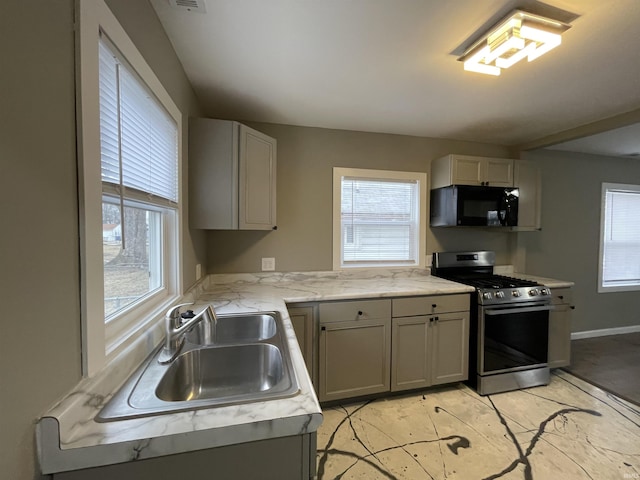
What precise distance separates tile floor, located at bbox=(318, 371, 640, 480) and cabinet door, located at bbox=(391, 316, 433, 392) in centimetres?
15

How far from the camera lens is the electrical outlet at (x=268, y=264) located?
265 centimetres

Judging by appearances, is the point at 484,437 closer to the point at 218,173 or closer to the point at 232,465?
the point at 232,465

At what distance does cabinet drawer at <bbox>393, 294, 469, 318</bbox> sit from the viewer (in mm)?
2293

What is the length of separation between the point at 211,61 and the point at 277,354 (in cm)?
172

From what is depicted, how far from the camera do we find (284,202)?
269 centimetres

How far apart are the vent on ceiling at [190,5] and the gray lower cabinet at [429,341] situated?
2.17 meters

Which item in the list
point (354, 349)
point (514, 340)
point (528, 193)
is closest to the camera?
point (354, 349)

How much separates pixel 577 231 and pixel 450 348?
253 centimetres

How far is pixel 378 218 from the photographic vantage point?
116 inches

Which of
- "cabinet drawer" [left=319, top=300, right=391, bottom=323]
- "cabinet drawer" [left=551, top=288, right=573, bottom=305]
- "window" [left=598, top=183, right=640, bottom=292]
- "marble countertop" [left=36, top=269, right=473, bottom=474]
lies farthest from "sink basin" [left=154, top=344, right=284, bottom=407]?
"window" [left=598, top=183, right=640, bottom=292]

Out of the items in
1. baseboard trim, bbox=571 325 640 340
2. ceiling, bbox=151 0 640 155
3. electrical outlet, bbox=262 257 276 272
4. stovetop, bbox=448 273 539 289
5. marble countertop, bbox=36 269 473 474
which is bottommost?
baseboard trim, bbox=571 325 640 340

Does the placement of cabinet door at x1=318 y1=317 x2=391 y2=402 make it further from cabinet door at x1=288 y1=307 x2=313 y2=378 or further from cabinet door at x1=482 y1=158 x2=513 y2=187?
cabinet door at x1=482 y1=158 x2=513 y2=187

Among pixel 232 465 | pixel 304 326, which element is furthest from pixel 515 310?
pixel 232 465

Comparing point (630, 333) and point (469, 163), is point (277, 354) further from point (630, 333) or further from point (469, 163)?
point (630, 333)
